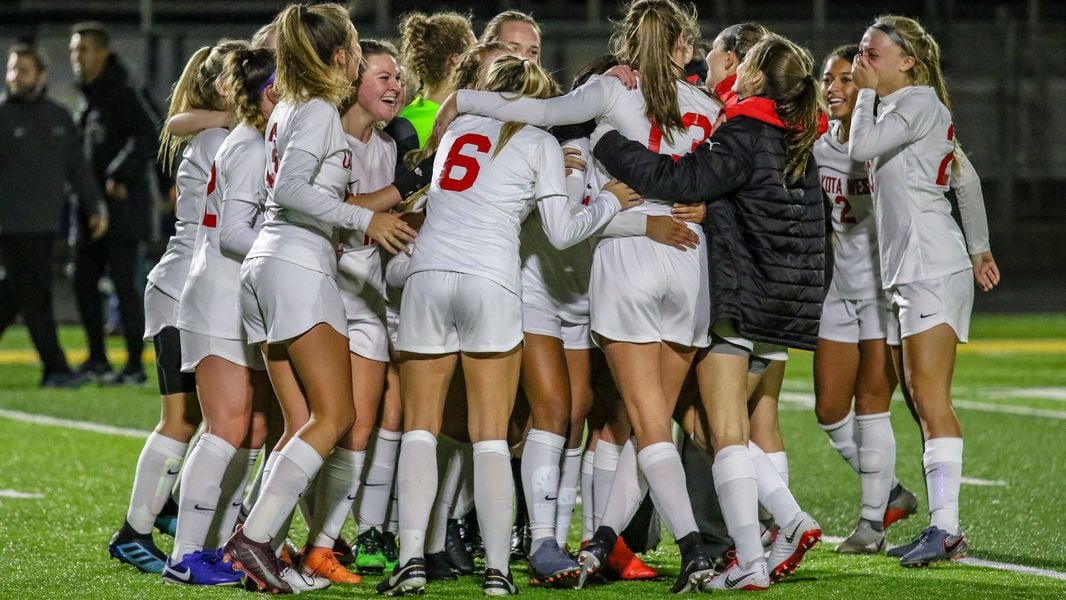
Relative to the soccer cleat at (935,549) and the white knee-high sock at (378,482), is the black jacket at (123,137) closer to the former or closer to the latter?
the white knee-high sock at (378,482)

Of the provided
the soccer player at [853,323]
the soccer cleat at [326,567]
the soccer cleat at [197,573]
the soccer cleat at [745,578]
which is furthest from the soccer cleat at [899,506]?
the soccer cleat at [197,573]

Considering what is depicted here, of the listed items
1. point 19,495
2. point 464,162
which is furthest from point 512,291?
point 19,495

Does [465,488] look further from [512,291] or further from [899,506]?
[899,506]

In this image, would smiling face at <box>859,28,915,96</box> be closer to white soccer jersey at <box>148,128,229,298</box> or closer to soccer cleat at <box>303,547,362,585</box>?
white soccer jersey at <box>148,128,229,298</box>

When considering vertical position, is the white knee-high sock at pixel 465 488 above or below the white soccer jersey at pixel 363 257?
below

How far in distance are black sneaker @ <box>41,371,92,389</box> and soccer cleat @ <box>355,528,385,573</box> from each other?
634 cm

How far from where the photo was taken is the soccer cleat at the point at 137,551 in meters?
5.41

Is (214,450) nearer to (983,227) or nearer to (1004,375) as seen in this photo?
(983,227)

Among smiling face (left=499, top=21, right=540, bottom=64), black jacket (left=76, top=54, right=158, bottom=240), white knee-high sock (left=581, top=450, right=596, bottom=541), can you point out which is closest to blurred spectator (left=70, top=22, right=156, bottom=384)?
black jacket (left=76, top=54, right=158, bottom=240)

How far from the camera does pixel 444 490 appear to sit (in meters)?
5.52

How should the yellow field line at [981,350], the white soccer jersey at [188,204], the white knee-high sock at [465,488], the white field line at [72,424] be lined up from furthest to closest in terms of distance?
the yellow field line at [981,350], the white field line at [72,424], the white knee-high sock at [465,488], the white soccer jersey at [188,204]

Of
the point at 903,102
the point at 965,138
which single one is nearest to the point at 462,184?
the point at 903,102

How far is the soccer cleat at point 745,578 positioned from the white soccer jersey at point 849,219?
5.23ft

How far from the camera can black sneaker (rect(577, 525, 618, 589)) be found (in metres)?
5.07
